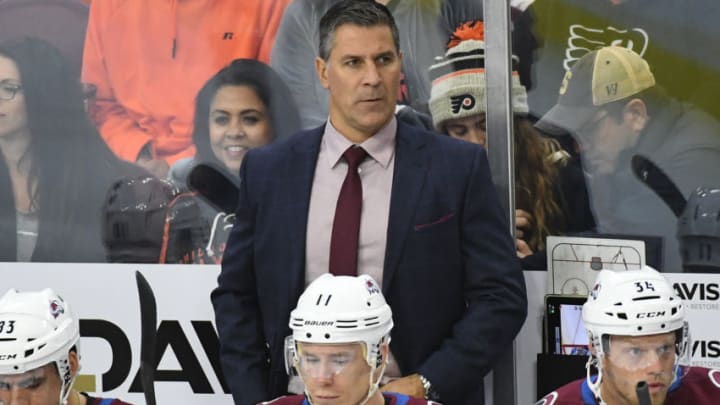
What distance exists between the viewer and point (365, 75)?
11.8 ft

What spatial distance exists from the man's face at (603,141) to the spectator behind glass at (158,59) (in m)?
1.01

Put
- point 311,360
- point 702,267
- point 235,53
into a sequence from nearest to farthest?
point 311,360, point 702,267, point 235,53

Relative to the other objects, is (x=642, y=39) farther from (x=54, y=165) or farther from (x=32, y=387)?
(x=32, y=387)

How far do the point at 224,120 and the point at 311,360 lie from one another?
4.39ft

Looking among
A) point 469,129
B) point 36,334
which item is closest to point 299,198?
point 469,129

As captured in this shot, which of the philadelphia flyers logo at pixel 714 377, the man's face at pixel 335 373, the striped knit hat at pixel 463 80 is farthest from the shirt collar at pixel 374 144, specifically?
the philadelphia flyers logo at pixel 714 377

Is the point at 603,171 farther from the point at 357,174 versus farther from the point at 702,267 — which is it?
the point at 357,174

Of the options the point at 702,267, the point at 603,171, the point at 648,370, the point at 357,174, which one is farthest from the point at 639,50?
the point at 648,370

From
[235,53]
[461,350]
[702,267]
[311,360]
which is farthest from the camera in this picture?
[235,53]

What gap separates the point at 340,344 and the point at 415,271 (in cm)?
64

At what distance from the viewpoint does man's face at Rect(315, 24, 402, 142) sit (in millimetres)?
3619

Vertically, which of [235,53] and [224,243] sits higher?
[235,53]

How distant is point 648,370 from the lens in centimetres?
297

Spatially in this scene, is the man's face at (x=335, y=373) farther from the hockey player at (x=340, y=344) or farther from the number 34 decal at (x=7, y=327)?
the number 34 decal at (x=7, y=327)
